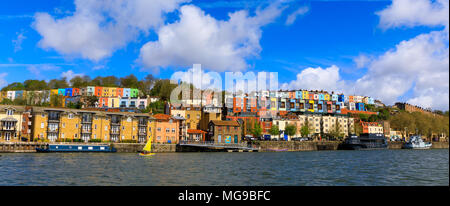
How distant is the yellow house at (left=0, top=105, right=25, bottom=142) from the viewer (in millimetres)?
67125

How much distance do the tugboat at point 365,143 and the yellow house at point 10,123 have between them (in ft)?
302

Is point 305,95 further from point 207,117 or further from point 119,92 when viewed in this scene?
point 119,92

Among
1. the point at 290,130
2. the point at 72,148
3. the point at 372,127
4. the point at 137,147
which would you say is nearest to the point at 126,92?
the point at 290,130

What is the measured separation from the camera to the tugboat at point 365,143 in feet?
354

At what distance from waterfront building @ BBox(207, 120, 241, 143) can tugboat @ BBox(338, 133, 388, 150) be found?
39951 mm

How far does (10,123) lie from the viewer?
68000 mm

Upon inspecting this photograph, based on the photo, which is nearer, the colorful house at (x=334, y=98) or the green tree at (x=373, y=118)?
the green tree at (x=373, y=118)

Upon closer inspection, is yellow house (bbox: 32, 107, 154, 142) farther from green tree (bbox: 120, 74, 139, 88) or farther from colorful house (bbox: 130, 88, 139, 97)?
green tree (bbox: 120, 74, 139, 88)

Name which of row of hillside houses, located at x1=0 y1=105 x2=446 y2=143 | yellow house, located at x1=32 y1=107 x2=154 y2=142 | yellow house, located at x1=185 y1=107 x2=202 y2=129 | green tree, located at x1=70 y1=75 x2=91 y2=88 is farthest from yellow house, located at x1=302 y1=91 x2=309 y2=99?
yellow house, located at x1=32 y1=107 x2=154 y2=142

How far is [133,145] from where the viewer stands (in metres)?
73.5

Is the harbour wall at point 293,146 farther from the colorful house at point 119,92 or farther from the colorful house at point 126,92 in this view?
the colorful house at point 119,92

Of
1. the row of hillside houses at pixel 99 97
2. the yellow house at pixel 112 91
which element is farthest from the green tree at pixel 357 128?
the yellow house at pixel 112 91
